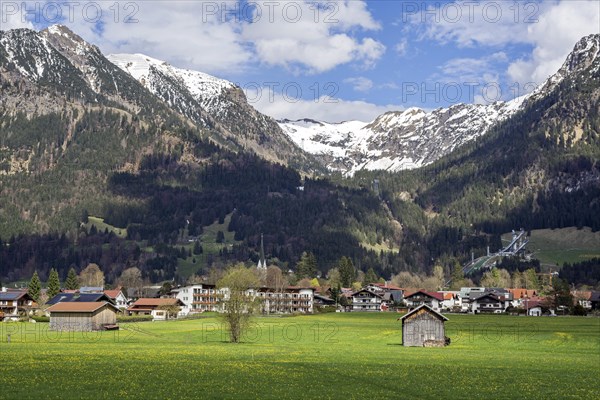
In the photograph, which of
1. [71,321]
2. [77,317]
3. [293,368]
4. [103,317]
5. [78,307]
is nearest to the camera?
[293,368]

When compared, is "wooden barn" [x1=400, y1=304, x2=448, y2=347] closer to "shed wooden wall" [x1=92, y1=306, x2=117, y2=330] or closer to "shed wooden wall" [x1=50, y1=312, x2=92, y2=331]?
"shed wooden wall" [x1=92, y1=306, x2=117, y2=330]

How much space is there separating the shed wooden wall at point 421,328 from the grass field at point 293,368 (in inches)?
91.3

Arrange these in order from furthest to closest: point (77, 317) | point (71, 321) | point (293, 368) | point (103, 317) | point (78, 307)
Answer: point (103, 317) < point (78, 307) < point (71, 321) < point (77, 317) < point (293, 368)

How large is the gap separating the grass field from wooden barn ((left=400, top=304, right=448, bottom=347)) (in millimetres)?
2133

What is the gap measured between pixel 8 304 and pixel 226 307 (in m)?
117

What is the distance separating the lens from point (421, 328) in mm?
99312

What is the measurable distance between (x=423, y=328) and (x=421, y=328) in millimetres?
244

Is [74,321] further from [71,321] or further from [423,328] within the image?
[423,328]

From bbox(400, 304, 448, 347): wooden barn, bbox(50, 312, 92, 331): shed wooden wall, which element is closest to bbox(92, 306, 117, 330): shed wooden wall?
bbox(50, 312, 92, 331): shed wooden wall

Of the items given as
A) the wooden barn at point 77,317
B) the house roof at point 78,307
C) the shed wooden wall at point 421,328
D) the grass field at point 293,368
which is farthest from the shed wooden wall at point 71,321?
the shed wooden wall at point 421,328

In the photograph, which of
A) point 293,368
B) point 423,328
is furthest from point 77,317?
point 293,368

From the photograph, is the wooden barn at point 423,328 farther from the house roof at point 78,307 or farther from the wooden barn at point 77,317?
the wooden barn at point 77,317

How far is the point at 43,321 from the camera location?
149 meters

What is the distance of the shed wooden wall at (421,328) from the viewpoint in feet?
324
